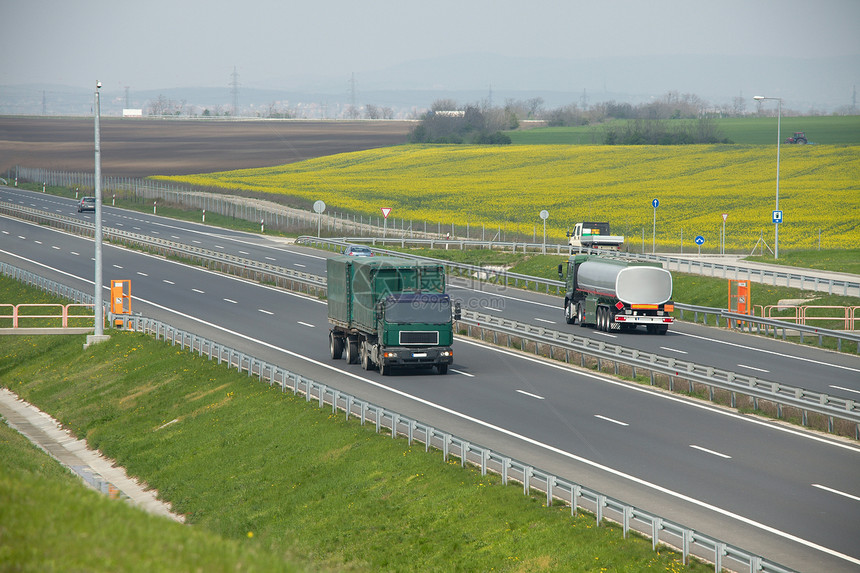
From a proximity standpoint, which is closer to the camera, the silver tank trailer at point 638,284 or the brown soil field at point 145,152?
the silver tank trailer at point 638,284

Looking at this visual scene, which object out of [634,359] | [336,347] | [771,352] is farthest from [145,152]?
[634,359]

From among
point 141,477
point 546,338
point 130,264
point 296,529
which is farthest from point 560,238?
point 296,529

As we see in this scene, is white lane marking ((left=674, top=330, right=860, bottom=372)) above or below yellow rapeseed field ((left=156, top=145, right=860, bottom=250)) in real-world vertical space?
below

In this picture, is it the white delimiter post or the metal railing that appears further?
the white delimiter post

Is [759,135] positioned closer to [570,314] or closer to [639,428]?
[570,314]

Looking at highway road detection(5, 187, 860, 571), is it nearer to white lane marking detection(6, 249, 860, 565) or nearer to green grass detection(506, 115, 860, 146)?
white lane marking detection(6, 249, 860, 565)

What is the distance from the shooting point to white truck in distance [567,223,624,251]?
65.5m

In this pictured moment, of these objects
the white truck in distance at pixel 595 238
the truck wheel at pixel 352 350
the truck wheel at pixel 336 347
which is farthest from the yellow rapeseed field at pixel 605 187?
the truck wheel at pixel 352 350

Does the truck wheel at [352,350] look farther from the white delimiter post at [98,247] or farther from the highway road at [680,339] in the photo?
the white delimiter post at [98,247]

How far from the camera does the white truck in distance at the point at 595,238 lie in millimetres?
65500

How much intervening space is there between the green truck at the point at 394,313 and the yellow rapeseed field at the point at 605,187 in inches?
1776

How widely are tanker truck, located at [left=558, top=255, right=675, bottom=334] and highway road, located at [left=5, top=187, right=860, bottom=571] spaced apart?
103cm

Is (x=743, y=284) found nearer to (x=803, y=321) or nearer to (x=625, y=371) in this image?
(x=803, y=321)

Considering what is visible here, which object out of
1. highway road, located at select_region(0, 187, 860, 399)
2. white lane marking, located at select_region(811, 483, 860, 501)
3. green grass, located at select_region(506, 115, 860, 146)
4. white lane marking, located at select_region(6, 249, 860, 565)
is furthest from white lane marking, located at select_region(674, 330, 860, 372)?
green grass, located at select_region(506, 115, 860, 146)
